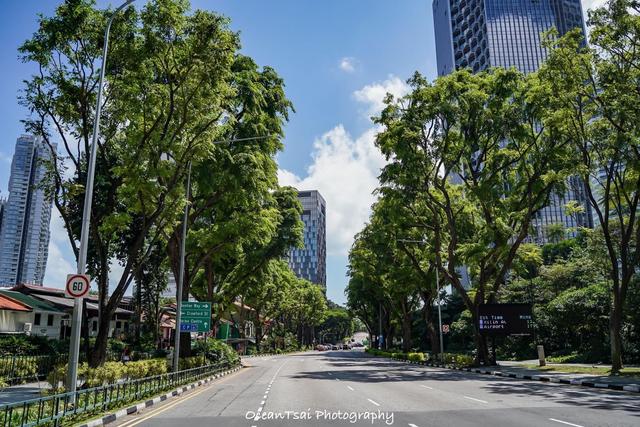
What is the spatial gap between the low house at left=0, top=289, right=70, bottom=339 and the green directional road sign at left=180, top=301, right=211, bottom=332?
11.2 m

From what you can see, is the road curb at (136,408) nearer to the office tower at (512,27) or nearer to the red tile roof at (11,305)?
the red tile roof at (11,305)

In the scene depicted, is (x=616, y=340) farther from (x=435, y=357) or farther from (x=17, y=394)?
(x=17, y=394)

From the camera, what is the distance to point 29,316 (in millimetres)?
34656

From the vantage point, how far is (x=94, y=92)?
17484 millimetres

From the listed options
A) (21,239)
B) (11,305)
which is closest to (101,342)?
(11,305)

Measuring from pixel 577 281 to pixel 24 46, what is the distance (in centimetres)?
4991

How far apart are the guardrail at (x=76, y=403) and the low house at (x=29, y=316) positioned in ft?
57.7

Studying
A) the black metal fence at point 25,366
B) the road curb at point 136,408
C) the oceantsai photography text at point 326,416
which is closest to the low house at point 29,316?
the black metal fence at point 25,366

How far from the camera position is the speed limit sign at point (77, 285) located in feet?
37.7

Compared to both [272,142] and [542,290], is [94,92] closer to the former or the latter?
[272,142]

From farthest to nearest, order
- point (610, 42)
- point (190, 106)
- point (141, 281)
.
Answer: point (141, 281) → point (610, 42) → point (190, 106)

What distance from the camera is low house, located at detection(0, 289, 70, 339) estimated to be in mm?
30984

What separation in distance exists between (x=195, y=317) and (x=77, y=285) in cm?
1400

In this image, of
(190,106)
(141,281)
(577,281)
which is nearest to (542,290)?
(577,281)
